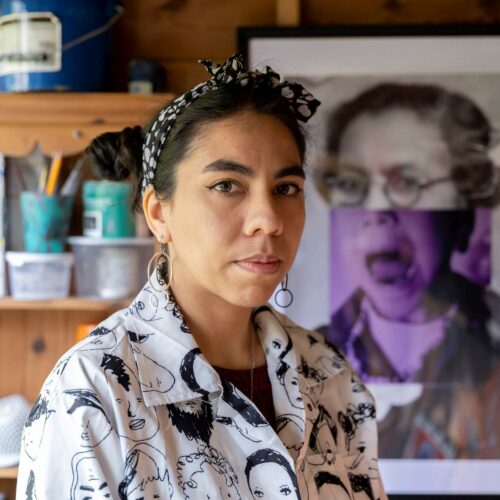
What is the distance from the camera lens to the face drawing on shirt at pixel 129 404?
90 cm

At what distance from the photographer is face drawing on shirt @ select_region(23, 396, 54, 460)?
2.89ft

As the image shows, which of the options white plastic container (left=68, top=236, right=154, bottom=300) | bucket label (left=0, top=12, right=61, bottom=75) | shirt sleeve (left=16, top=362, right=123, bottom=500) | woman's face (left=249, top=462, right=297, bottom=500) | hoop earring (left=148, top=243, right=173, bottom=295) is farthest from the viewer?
white plastic container (left=68, top=236, right=154, bottom=300)

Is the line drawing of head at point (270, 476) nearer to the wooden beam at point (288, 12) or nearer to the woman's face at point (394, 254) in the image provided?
the woman's face at point (394, 254)

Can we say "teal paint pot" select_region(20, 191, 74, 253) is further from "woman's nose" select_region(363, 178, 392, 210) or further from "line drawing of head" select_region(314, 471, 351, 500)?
"line drawing of head" select_region(314, 471, 351, 500)

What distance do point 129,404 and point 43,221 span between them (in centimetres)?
80

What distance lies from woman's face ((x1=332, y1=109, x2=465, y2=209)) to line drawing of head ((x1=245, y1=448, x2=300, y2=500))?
33.2 inches

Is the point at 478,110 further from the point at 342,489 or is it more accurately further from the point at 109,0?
the point at 342,489

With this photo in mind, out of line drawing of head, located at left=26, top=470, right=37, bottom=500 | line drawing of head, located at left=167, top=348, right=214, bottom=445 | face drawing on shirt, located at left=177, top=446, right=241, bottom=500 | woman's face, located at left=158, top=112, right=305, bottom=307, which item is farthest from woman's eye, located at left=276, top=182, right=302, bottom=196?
line drawing of head, located at left=26, top=470, right=37, bottom=500

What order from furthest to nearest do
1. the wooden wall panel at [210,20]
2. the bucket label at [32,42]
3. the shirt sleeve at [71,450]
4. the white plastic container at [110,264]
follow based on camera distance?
the wooden wall panel at [210,20] < the white plastic container at [110,264] < the bucket label at [32,42] < the shirt sleeve at [71,450]

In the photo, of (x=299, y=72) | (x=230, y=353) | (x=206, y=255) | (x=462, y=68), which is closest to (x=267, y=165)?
(x=206, y=255)

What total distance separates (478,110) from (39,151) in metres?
0.94

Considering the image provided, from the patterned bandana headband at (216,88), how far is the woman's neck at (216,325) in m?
0.17

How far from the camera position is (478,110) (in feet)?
5.55

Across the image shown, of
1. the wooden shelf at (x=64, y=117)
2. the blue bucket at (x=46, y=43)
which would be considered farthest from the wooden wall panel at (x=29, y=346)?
the blue bucket at (x=46, y=43)
